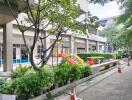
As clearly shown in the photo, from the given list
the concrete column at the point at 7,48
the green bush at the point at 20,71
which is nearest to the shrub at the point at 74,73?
the green bush at the point at 20,71

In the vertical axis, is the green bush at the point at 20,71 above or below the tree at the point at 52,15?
below

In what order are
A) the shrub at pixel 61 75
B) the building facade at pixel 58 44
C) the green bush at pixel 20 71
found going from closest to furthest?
1. the green bush at pixel 20 71
2. the shrub at pixel 61 75
3. the building facade at pixel 58 44

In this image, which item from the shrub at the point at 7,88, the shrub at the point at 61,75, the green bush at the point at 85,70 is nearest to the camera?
the shrub at the point at 7,88

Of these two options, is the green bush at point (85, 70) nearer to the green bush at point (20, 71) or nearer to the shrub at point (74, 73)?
the shrub at point (74, 73)

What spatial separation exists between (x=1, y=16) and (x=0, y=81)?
688 cm

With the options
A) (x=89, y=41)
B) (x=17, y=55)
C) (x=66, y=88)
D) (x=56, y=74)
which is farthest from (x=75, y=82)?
(x=89, y=41)

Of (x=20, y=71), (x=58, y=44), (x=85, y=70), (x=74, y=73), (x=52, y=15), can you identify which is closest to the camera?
(x=52, y=15)

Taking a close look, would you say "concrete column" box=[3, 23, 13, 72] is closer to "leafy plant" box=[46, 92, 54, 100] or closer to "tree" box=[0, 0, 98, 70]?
"tree" box=[0, 0, 98, 70]

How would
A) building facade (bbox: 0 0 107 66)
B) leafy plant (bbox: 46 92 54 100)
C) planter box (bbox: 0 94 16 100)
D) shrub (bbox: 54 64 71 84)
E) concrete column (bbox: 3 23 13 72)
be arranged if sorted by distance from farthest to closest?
building facade (bbox: 0 0 107 66) < concrete column (bbox: 3 23 13 72) < shrub (bbox: 54 64 71 84) < leafy plant (bbox: 46 92 54 100) < planter box (bbox: 0 94 16 100)

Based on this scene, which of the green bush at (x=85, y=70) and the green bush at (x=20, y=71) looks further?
the green bush at (x=85, y=70)

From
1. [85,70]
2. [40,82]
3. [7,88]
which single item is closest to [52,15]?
[40,82]

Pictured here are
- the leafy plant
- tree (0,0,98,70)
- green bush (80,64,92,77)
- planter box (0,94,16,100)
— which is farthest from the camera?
green bush (80,64,92,77)

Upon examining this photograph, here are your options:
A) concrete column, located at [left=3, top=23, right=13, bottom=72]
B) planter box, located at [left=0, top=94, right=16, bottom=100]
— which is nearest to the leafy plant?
planter box, located at [left=0, top=94, right=16, bottom=100]

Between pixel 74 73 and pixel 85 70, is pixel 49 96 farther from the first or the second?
pixel 85 70
